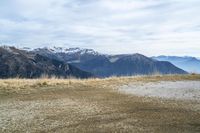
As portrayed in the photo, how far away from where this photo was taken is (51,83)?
27.8 m

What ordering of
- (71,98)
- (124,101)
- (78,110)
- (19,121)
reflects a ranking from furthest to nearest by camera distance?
(71,98), (124,101), (78,110), (19,121)

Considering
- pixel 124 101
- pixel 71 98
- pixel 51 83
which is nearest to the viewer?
pixel 124 101

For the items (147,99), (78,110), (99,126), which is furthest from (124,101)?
(99,126)

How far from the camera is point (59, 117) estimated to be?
14.1m

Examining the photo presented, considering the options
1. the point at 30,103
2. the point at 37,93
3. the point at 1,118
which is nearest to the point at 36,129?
the point at 1,118

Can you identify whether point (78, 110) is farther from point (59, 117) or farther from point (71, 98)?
point (71, 98)

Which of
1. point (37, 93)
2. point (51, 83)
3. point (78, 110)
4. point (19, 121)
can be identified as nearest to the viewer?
point (19, 121)

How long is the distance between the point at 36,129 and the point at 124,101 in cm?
693

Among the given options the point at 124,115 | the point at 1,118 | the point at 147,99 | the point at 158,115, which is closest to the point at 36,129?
the point at 1,118

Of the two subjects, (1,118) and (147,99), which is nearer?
(1,118)

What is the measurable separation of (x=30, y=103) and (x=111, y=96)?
4703 mm

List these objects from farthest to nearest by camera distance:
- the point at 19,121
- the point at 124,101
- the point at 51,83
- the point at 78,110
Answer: the point at 51,83, the point at 124,101, the point at 78,110, the point at 19,121

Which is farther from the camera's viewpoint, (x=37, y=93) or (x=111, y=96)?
(x=37, y=93)

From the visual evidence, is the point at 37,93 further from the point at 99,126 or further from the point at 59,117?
the point at 99,126
